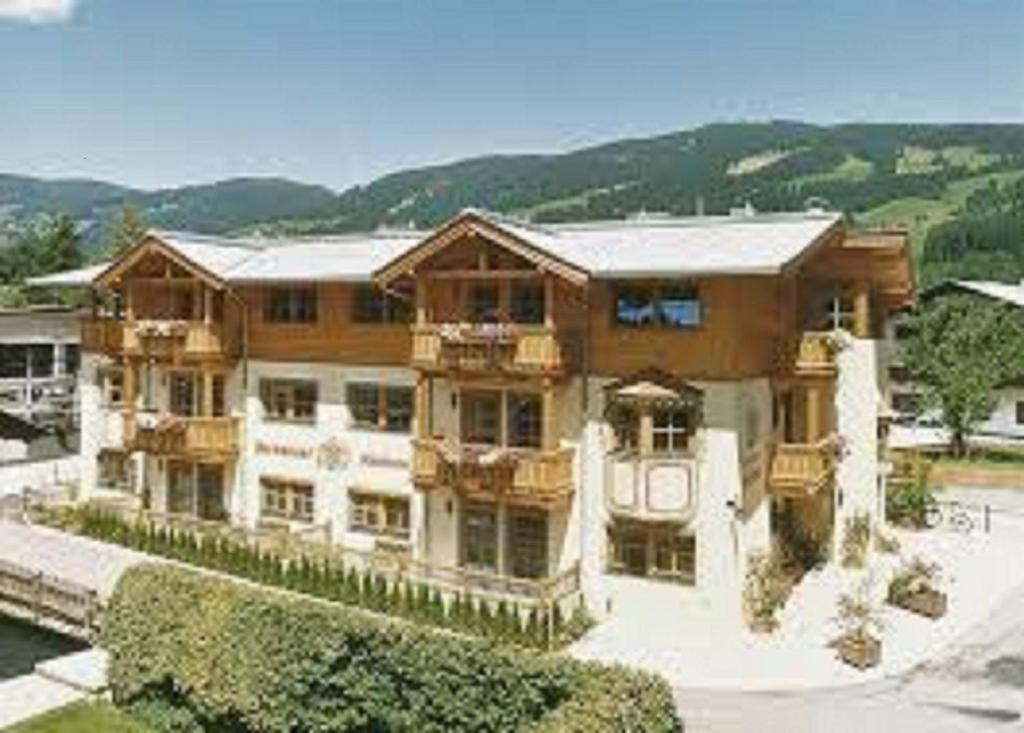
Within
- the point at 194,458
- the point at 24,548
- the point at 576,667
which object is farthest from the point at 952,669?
the point at 24,548

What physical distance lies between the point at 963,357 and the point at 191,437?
39.3m

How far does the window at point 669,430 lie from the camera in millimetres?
32938

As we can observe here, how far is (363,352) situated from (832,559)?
1543cm

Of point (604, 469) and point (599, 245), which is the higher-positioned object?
point (599, 245)

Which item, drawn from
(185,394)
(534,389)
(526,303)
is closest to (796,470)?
(534,389)

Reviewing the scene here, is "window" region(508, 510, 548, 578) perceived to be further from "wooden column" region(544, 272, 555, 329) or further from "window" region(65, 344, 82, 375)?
"window" region(65, 344, 82, 375)

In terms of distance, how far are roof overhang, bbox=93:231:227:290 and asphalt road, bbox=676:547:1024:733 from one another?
67.1ft

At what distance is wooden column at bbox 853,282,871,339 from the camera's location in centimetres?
3862

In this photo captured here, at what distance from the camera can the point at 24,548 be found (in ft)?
131

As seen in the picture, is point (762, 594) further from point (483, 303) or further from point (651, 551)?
point (483, 303)

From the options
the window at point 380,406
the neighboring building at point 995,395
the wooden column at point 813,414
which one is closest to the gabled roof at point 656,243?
the window at point 380,406

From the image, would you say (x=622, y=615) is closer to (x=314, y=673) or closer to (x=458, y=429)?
(x=458, y=429)

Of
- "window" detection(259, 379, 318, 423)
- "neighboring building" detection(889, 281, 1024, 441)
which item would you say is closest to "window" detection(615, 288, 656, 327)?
"window" detection(259, 379, 318, 423)

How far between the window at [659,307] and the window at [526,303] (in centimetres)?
216
